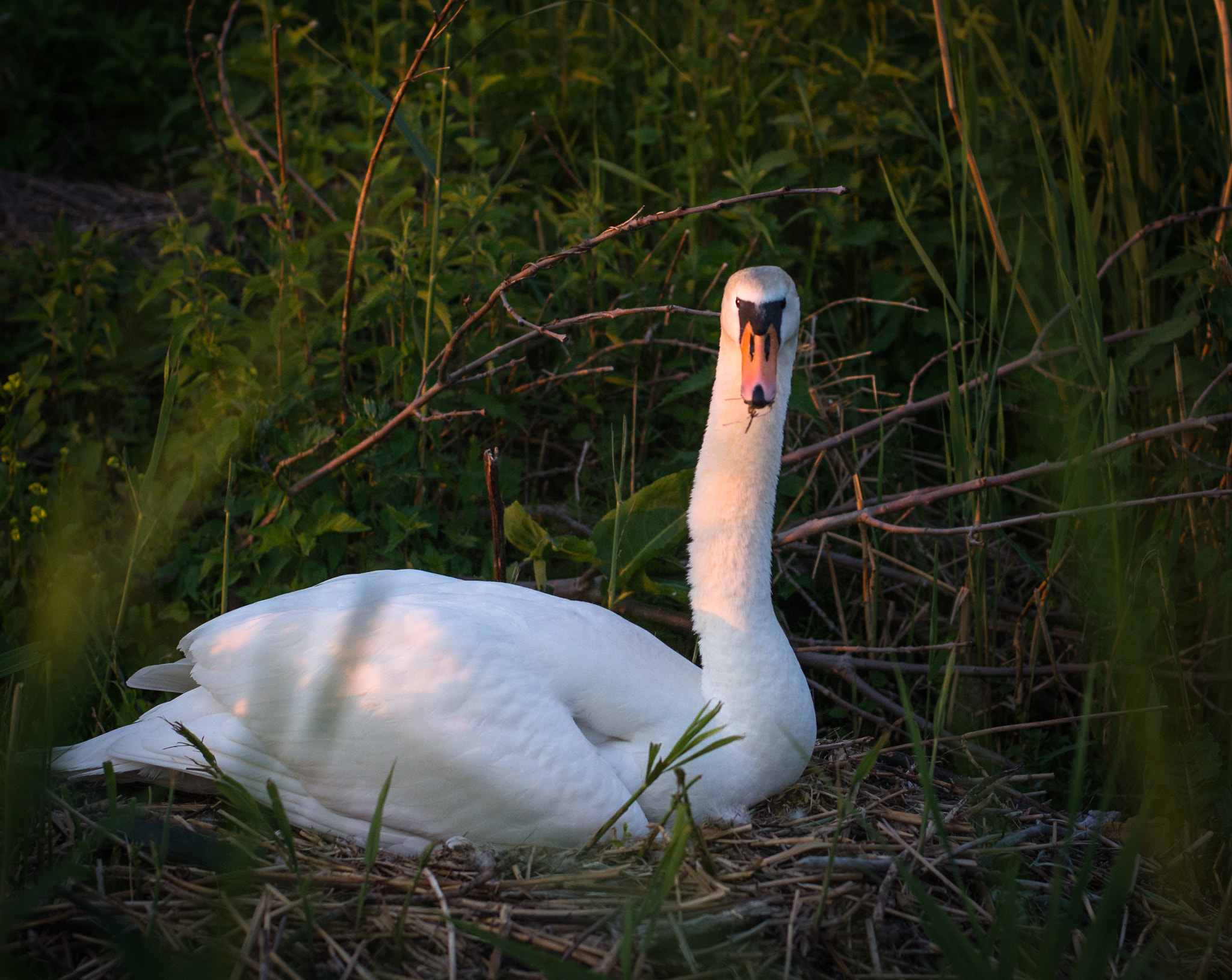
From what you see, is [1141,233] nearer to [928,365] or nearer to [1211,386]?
[1211,386]

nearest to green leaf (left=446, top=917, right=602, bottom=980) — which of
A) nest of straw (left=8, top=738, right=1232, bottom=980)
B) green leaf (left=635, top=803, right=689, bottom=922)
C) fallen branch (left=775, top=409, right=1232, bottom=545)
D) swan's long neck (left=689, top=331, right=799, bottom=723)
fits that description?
nest of straw (left=8, top=738, right=1232, bottom=980)

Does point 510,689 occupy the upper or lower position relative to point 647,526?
lower

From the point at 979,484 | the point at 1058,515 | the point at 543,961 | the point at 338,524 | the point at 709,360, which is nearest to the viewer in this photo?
the point at 543,961

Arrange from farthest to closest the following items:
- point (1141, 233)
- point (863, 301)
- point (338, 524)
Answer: point (863, 301) < point (1141, 233) < point (338, 524)

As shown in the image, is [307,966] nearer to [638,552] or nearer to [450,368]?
[638,552]

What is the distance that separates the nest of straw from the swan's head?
3.13 ft

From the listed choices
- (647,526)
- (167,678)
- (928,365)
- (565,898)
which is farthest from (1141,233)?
(167,678)

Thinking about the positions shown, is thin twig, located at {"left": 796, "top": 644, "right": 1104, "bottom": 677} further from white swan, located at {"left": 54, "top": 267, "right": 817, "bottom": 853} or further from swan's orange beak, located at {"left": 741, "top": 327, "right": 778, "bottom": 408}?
swan's orange beak, located at {"left": 741, "top": 327, "right": 778, "bottom": 408}

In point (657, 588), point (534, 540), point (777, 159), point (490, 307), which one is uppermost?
point (777, 159)

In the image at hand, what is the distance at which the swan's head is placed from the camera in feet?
8.58

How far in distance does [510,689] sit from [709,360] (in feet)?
6.62

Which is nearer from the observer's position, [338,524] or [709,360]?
[338,524]

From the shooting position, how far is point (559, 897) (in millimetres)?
2291

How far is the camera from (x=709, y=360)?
4.11 metres
